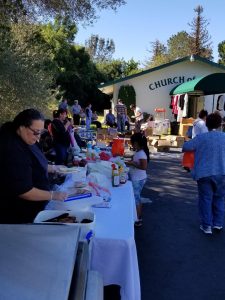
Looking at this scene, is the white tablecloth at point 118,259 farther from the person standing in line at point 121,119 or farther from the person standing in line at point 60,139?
the person standing in line at point 121,119

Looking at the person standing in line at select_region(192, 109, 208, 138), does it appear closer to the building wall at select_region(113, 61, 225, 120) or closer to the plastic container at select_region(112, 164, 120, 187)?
the plastic container at select_region(112, 164, 120, 187)

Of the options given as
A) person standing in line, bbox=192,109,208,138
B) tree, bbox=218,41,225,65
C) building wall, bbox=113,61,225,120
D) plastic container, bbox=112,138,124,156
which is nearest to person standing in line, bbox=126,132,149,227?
plastic container, bbox=112,138,124,156

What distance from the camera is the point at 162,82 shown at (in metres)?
24.1

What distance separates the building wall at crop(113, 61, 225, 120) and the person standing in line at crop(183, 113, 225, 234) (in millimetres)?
18959

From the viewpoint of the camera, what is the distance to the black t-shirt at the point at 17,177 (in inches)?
103

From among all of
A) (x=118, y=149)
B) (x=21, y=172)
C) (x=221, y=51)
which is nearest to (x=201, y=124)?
(x=118, y=149)

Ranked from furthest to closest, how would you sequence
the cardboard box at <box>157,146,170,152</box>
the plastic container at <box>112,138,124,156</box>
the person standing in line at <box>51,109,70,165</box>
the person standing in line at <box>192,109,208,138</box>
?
1. the cardboard box at <box>157,146,170,152</box>
2. the person standing in line at <box>192,109,208,138</box>
3. the person standing in line at <box>51,109,70,165</box>
4. the plastic container at <box>112,138,124,156</box>

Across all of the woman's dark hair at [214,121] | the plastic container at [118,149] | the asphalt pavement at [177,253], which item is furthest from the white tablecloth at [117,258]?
the plastic container at [118,149]

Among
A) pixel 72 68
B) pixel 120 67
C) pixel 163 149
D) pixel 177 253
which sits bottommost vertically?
pixel 177 253

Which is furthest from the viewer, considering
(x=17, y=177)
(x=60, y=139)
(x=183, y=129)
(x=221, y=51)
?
(x=221, y=51)

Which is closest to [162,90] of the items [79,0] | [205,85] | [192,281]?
[205,85]

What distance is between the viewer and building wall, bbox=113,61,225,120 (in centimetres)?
2394

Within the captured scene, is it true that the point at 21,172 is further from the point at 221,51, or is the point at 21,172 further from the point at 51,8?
the point at 221,51

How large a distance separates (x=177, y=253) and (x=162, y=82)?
20446 mm
